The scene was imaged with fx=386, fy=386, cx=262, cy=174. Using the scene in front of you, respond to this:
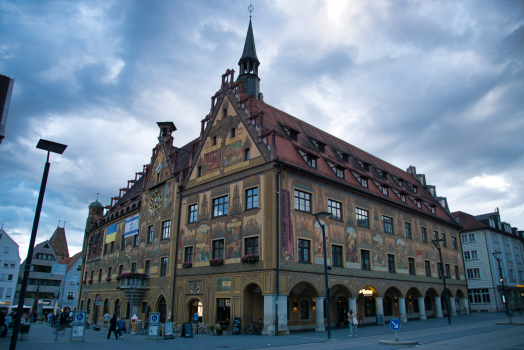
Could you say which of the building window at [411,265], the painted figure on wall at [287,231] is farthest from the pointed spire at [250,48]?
the building window at [411,265]

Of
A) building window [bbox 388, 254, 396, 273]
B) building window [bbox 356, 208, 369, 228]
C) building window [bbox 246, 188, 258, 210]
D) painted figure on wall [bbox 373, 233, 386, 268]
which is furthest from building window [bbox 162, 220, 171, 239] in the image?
building window [bbox 388, 254, 396, 273]

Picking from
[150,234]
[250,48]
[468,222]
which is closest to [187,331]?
[150,234]

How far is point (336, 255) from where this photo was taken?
29547mm

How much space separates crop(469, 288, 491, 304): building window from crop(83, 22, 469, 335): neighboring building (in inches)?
588

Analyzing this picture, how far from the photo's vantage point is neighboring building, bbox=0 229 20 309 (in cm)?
7081

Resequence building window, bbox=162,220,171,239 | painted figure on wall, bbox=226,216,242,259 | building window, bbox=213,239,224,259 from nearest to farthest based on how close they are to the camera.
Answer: painted figure on wall, bbox=226,216,242,259 → building window, bbox=213,239,224,259 → building window, bbox=162,220,171,239

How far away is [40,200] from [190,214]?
831 inches

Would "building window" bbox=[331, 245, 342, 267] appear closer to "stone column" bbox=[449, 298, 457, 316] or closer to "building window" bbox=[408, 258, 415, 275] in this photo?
"building window" bbox=[408, 258, 415, 275]

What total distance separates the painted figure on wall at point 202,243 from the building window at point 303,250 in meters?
7.48

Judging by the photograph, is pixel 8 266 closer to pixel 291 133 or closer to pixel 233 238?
pixel 233 238

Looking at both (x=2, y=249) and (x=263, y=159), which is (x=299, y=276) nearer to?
(x=263, y=159)

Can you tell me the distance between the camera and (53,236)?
343ft

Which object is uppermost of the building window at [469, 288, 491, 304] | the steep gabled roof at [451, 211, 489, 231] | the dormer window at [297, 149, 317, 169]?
the steep gabled roof at [451, 211, 489, 231]

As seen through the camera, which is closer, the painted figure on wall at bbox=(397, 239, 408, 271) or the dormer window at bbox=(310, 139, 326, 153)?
the dormer window at bbox=(310, 139, 326, 153)
